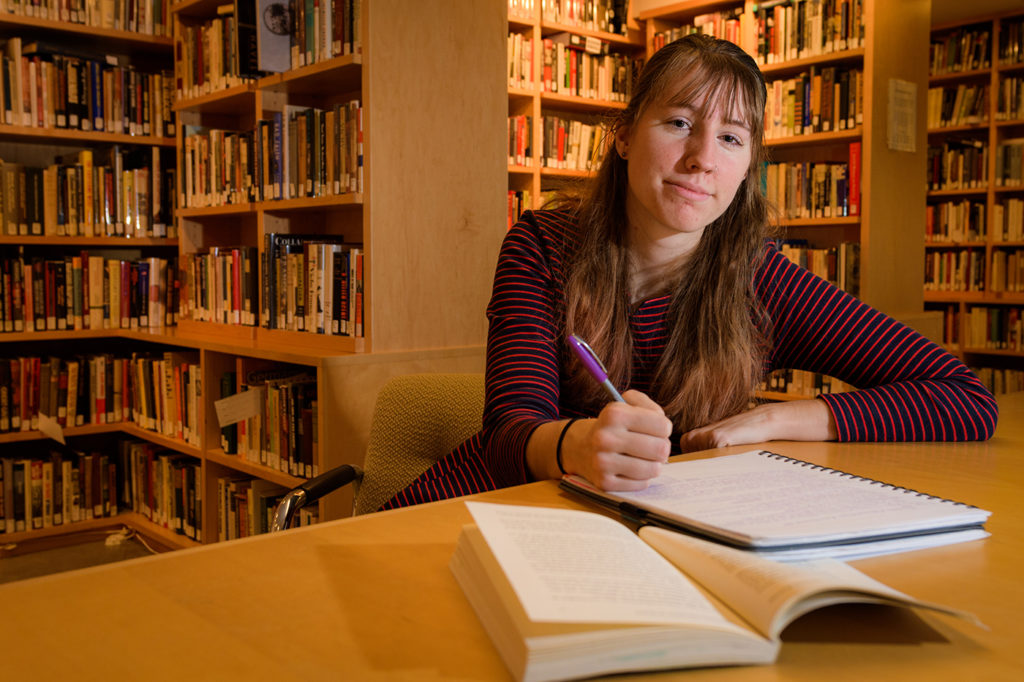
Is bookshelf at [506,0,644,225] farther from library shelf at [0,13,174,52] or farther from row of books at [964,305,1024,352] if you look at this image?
row of books at [964,305,1024,352]

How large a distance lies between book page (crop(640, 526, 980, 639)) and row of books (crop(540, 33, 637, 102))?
3671 mm

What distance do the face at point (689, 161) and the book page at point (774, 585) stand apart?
2.38ft

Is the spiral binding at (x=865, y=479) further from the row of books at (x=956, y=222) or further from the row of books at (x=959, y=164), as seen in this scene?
the row of books at (x=959, y=164)

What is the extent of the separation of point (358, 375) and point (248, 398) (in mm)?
578

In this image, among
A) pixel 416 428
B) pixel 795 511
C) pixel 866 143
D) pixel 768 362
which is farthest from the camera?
pixel 866 143

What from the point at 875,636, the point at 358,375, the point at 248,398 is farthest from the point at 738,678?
the point at 248,398

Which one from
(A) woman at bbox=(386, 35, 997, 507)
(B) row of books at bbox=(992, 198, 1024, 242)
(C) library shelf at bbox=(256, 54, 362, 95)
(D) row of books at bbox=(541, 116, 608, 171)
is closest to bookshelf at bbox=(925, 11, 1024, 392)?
(B) row of books at bbox=(992, 198, 1024, 242)

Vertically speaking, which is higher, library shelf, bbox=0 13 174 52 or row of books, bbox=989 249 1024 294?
library shelf, bbox=0 13 174 52

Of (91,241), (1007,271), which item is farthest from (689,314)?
(1007,271)

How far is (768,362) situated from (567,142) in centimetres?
292

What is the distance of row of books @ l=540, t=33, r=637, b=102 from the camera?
4077 millimetres

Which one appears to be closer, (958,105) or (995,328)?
(995,328)

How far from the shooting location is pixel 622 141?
1467mm

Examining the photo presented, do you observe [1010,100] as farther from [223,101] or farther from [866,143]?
[223,101]
